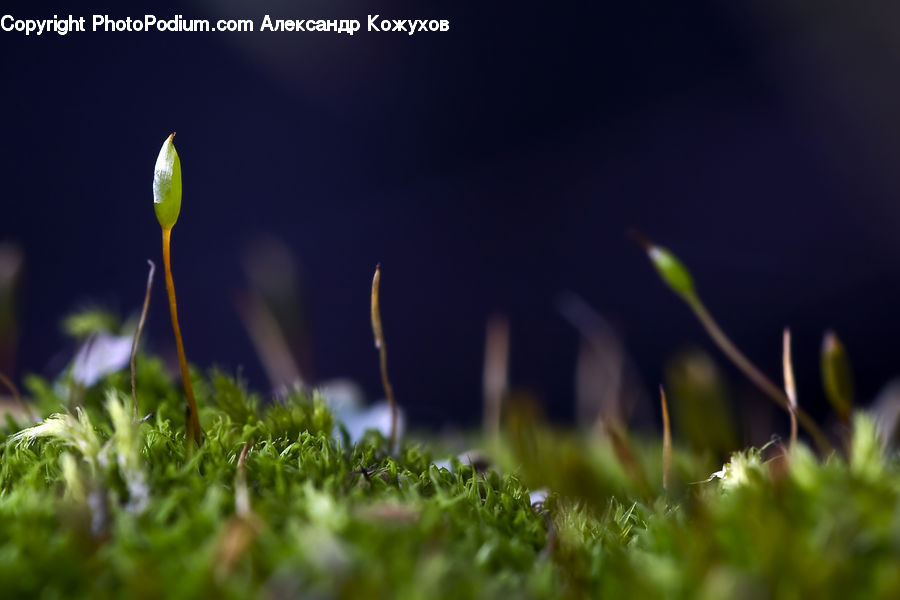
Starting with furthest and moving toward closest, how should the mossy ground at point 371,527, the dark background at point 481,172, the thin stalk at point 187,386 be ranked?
the dark background at point 481,172, the thin stalk at point 187,386, the mossy ground at point 371,527

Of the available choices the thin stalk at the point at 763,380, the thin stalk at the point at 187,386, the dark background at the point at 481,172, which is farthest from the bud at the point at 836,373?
the dark background at the point at 481,172

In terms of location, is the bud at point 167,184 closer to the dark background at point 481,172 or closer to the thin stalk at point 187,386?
the thin stalk at point 187,386

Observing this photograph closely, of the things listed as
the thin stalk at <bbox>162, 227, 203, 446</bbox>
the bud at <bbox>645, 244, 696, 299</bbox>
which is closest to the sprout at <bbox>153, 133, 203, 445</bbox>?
the thin stalk at <bbox>162, 227, 203, 446</bbox>

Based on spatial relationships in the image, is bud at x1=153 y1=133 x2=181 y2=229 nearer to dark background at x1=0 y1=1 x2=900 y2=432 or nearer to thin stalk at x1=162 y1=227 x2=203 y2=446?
thin stalk at x1=162 y1=227 x2=203 y2=446

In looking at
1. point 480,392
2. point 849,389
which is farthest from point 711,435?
point 480,392

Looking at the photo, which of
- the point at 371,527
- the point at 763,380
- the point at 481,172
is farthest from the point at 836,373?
the point at 481,172

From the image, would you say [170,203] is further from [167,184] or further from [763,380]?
[763,380]
